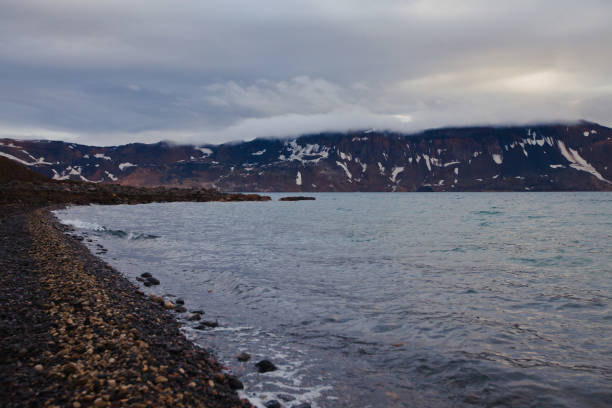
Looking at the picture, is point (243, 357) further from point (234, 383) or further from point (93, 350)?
point (93, 350)

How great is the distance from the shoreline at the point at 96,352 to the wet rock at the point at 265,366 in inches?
34.1

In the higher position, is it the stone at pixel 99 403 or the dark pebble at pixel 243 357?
the stone at pixel 99 403

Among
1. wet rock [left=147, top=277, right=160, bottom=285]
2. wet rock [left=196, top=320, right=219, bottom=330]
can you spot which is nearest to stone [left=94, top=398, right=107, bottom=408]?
wet rock [left=196, top=320, right=219, bottom=330]

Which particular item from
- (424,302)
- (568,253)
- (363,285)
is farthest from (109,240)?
(568,253)

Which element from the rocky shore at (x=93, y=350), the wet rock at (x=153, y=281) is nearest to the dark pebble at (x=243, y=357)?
the rocky shore at (x=93, y=350)

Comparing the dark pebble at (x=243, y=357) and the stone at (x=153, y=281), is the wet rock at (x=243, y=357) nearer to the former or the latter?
the dark pebble at (x=243, y=357)

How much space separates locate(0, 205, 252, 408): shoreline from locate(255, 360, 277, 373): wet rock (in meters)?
0.87

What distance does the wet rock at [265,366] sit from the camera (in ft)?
25.3

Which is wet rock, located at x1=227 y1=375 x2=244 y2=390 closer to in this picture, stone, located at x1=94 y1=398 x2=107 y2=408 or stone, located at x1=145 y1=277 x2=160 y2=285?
stone, located at x1=94 y1=398 x2=107 y2=408

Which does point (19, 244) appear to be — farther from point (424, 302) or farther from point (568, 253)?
point (568, 253)

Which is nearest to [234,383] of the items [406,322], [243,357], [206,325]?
Result: [243,357]

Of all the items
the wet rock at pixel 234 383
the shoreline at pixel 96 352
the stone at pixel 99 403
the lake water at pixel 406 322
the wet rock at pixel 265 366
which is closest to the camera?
the stone at pixel 99 403

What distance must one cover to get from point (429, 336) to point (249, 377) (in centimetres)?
500

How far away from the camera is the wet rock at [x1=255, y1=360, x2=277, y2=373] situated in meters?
7.72
